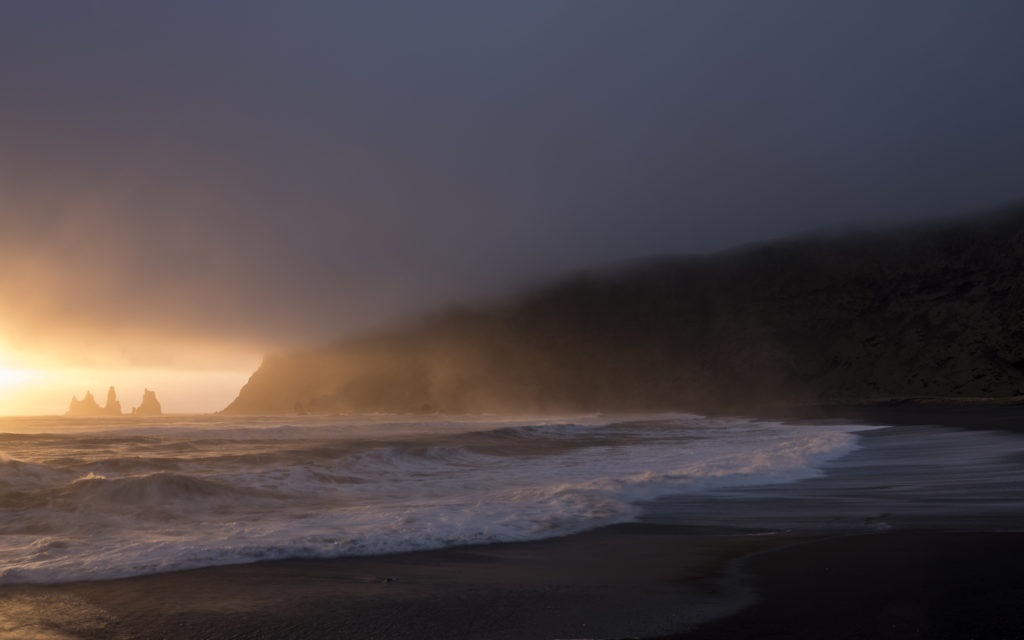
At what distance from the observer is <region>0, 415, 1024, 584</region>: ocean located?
29.3ft

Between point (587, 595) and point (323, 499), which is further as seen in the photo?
point (323, 499)

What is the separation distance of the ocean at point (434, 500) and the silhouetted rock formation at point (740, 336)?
229 ft

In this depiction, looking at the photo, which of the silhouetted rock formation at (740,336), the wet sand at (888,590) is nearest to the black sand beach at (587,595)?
the wet sand at (888,590)

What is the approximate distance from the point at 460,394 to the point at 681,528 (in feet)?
402

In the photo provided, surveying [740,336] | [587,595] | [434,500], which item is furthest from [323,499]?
[740,336]

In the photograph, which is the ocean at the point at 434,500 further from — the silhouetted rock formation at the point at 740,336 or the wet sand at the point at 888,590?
the silhouetted rock formation at the point at 740,336

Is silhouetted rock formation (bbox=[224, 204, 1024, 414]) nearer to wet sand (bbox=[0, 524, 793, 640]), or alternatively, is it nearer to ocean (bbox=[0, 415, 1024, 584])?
ocean (bbox=[0, 415, 1024, 584])

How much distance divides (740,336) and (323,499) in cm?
10526

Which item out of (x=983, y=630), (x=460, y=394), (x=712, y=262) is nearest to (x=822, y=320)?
(x=712, y=262)

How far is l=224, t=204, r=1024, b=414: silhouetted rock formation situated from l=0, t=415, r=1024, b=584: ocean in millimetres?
69822

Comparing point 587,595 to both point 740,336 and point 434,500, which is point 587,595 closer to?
point 434,500

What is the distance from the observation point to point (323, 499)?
1398 cm

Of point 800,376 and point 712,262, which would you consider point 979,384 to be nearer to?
point 800,376

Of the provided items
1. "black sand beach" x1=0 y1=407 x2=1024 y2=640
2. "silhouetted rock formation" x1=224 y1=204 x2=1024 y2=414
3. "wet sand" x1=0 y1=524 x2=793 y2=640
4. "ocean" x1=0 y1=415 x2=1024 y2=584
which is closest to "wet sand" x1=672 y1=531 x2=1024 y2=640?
"black sand beach" x1=0 y1=407 x2=1024 y2=640
